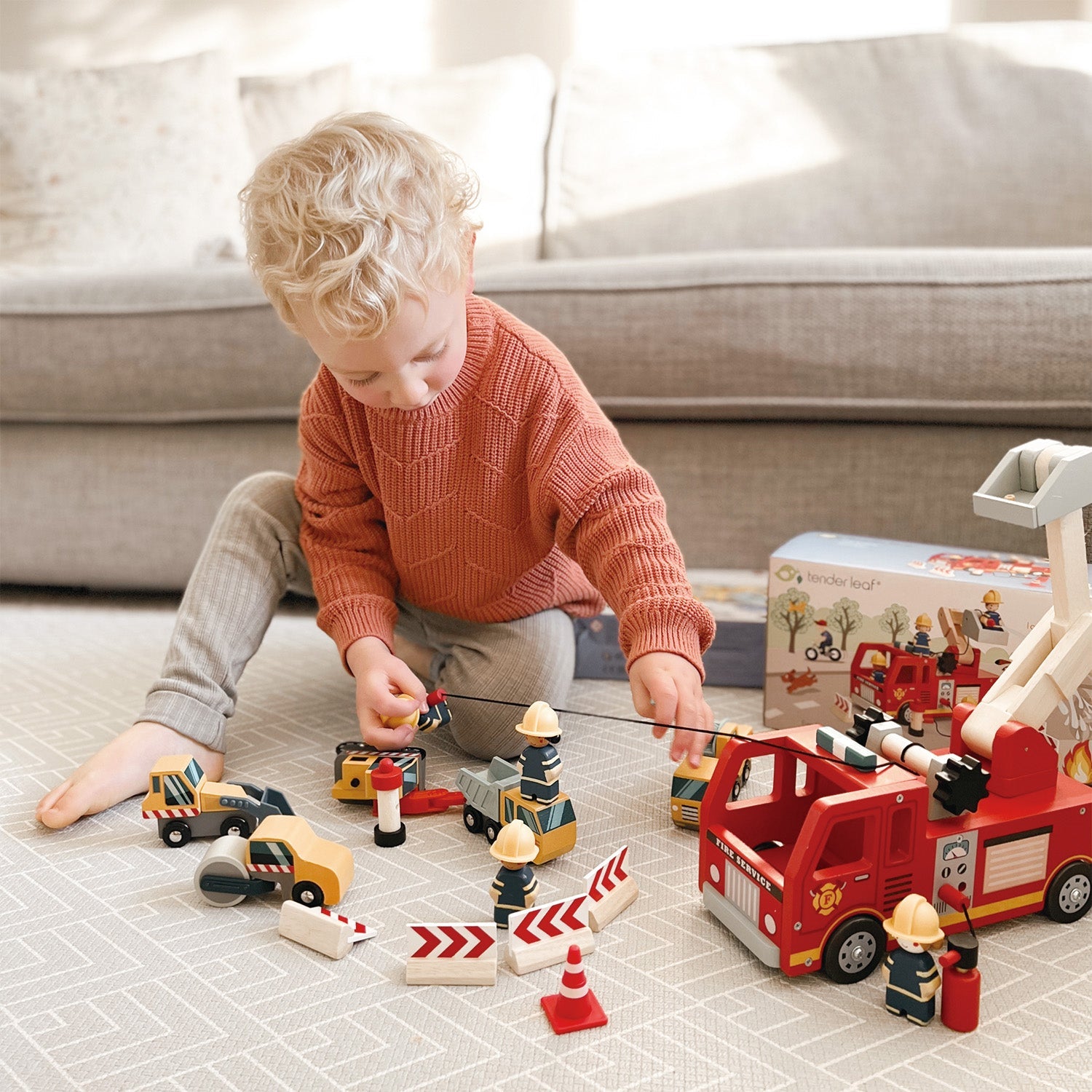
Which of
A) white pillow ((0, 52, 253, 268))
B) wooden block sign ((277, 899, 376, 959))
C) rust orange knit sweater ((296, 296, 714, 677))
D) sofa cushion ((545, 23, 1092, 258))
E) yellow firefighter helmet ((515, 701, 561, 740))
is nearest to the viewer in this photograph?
wooden block sign ((277, 899, 376, 959))

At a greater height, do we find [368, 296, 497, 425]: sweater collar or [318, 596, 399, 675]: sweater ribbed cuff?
[368, 296, 497, 425]: sweater collar

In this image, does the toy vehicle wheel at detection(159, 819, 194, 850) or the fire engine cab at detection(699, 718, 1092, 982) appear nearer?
the fire engine cab at detection(699, 718, 1092, 982)

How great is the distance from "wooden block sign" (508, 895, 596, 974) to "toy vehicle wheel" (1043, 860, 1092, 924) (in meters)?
0.32

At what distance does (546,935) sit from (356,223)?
50 cm

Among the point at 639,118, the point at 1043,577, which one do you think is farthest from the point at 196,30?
the point at 1043,577

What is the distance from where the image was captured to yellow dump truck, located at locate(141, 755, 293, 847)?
0.86m

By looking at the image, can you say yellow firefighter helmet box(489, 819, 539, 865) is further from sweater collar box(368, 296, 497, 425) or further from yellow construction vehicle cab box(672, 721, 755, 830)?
sweater collar box(368, 296, 497, 425)

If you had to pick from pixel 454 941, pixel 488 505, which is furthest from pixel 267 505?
pixel 454 941

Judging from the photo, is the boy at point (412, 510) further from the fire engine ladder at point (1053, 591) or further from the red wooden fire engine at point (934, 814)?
the fire engine ladder at point (1053, 591)

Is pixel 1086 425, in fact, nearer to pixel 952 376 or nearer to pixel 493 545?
pixel 952 376

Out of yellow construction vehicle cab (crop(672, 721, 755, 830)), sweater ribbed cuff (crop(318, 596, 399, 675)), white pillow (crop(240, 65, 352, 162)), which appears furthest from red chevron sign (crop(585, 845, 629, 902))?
white pillow (crop(240, 65, 352, 162))

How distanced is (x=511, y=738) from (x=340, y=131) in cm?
55

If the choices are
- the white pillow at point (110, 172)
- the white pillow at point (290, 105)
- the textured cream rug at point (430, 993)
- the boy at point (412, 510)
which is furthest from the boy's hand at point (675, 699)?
the white pillow at point (290, 105)

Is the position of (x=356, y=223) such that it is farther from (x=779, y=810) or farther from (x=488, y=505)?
(x=779, y=810)
